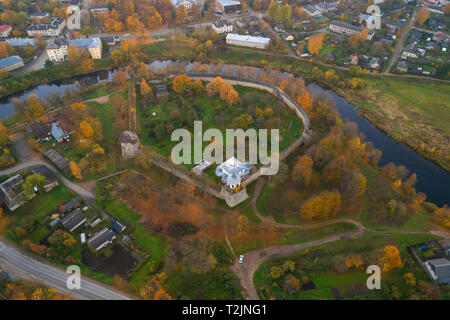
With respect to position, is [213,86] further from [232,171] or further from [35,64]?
[35,64]

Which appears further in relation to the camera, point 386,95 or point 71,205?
point 386,95

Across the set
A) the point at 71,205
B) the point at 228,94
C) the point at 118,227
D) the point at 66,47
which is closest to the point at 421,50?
the point at 228,94

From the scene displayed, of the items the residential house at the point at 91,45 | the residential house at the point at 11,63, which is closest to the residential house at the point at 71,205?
the residential house at the point at 91,45

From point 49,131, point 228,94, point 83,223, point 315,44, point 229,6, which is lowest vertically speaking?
point 83,223

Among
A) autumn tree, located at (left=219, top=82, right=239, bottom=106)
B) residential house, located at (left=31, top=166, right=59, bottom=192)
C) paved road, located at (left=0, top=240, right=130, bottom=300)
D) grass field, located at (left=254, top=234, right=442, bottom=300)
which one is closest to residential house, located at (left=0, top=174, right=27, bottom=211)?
residential house, located at (left=31, top=166, right=59, bottom=192)

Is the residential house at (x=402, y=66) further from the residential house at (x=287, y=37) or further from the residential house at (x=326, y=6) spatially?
the residential house at (x=326, y=6)

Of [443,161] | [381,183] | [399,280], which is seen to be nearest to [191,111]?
[381,183]

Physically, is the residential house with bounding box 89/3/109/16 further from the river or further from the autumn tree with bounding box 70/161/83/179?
the autumn tree with bounding box 70/161/83/179
